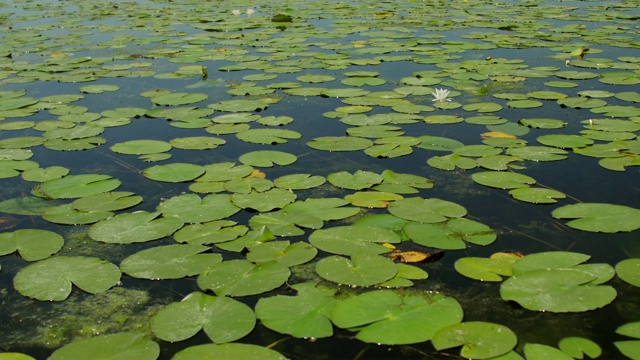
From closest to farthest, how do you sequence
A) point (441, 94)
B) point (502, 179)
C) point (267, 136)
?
point (502, 179)
point (267, 136)
point (441, 94)

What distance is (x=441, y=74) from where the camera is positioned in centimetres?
549

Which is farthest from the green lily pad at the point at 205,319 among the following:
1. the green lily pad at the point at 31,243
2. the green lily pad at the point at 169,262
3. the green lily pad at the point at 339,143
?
the green lily pad at the point at 339,143

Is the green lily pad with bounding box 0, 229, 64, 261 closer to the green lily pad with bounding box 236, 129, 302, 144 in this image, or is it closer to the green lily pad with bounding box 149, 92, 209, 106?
the green lily pad with bounding box 236, 129, 302, 144

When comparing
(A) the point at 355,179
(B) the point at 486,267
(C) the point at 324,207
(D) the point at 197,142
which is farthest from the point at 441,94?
(B) the point at 486,267

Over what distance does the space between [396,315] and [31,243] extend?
1.67 metres

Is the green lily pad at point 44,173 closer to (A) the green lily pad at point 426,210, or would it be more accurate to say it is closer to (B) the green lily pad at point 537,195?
(A) the green lily pad at point 426,210

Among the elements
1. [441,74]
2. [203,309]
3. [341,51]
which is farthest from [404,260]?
[341,51]

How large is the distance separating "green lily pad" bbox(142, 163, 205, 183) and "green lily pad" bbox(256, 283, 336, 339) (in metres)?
1.34

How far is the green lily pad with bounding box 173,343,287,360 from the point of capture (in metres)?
1.86

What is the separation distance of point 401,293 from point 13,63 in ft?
19.4

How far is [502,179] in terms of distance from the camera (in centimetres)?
317

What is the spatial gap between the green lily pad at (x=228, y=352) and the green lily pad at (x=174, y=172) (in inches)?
60.9

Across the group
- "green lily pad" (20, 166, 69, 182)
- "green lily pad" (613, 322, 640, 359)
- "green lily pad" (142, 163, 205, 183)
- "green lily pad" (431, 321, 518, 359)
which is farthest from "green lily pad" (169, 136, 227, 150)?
"green lily pad" (613, 322, 640, 359)

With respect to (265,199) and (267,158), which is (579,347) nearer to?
(265,199)
